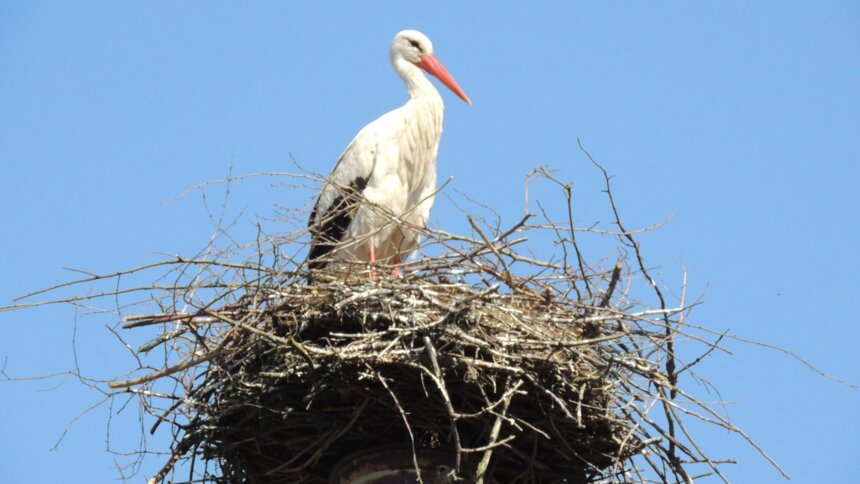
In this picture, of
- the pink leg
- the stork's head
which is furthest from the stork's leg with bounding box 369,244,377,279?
the stork's head

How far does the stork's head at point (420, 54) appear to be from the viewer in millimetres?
7898

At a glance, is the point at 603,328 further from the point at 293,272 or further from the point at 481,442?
the point at 293,272

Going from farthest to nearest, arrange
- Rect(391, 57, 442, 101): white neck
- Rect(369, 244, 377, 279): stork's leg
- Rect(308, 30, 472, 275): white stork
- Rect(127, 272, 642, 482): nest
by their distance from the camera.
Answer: Rect(391, 57, 442, 101): white neck
Rect(308, 30, 472, 275): white stork
Rect(369, 244, 377, 279): stork's leg
Rect(127, 272, 642, 482): nest

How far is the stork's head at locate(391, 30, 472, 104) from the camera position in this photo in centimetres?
790

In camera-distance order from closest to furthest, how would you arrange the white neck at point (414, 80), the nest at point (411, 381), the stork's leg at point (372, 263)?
the nest at point (411, 381), the stork's leg at point (372, 263), the white neck at point (414, 80)

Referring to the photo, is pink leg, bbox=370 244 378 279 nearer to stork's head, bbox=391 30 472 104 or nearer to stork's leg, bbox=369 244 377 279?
stork's leg, bbox=369 244 377 279

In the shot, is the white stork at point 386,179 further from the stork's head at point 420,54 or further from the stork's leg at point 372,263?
the stork's head at point 420,54

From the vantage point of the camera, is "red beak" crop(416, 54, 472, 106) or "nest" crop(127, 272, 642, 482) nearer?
"nest" crop(127, 272, 642, 482)

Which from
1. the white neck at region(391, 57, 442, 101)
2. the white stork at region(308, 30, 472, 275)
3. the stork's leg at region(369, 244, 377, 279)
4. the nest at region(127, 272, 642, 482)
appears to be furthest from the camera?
the white neck at region(391, 57, 442, 101)

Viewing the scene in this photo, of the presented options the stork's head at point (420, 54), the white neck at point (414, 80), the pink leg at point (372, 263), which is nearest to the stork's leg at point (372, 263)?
the pink leg at point (372, 263)

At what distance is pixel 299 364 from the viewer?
16.8ft

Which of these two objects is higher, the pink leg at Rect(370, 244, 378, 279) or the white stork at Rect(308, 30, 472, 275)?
the white stork at Rect(308, 30, 472, 275)

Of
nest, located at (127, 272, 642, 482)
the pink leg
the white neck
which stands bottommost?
nest, located at (127, 272, 642, 482)

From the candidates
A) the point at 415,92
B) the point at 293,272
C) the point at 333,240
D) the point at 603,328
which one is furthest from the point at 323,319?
the point at 415,92
